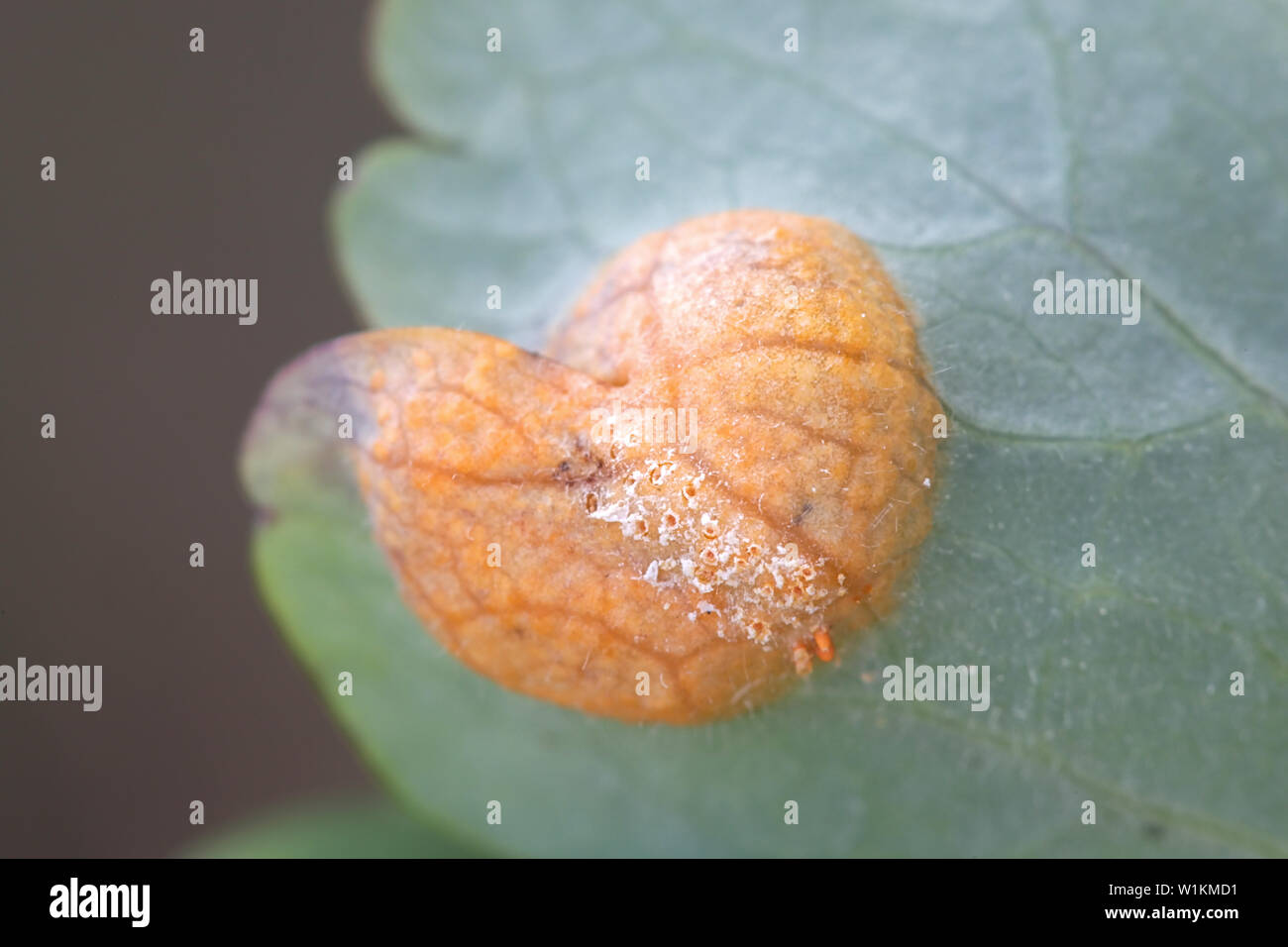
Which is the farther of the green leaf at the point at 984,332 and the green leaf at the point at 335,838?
the green leaf at the point at 335,838

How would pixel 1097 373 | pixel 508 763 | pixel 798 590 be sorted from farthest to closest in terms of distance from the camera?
pixel 508 763 → pixel 1097 373 → pixel 798 590

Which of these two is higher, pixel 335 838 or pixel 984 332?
pixel 984 332

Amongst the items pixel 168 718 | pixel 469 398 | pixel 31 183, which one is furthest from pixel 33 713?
pixel 469 398

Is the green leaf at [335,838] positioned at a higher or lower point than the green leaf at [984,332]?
lower

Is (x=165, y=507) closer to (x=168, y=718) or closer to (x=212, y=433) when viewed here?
(x=212, y=433)

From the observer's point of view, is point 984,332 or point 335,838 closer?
point 984,332
